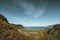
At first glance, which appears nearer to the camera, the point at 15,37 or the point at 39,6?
the point at 15,37

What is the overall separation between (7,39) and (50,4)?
195 inches

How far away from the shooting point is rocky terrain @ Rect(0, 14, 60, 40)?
28.2 ft

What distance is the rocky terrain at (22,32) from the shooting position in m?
8.61

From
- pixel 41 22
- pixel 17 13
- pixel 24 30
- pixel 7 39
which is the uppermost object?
pixel 17 13

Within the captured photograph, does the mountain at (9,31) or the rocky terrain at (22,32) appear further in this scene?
the rocky terrain at (22,32)

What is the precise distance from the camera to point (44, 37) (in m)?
8.99

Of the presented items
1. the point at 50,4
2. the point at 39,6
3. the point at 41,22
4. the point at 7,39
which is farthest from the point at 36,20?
the point at 7,39

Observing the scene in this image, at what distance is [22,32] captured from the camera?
8969 millimetres

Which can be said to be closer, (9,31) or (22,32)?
(9,31)

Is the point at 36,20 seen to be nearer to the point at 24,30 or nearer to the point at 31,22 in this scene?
the point at 31,22

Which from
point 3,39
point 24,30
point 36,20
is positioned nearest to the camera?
point 3,39

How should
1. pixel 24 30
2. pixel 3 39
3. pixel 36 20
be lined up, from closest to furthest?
1. pixel 3 39
2. pixel 24 30
3. pixel 36 20

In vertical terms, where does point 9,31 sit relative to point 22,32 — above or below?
above

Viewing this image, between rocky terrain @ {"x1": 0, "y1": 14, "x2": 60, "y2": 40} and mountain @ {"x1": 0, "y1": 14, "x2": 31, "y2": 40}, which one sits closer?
mountain @ {"x1": 0, "y1": 14, "x2": 31, "y2": 40}
